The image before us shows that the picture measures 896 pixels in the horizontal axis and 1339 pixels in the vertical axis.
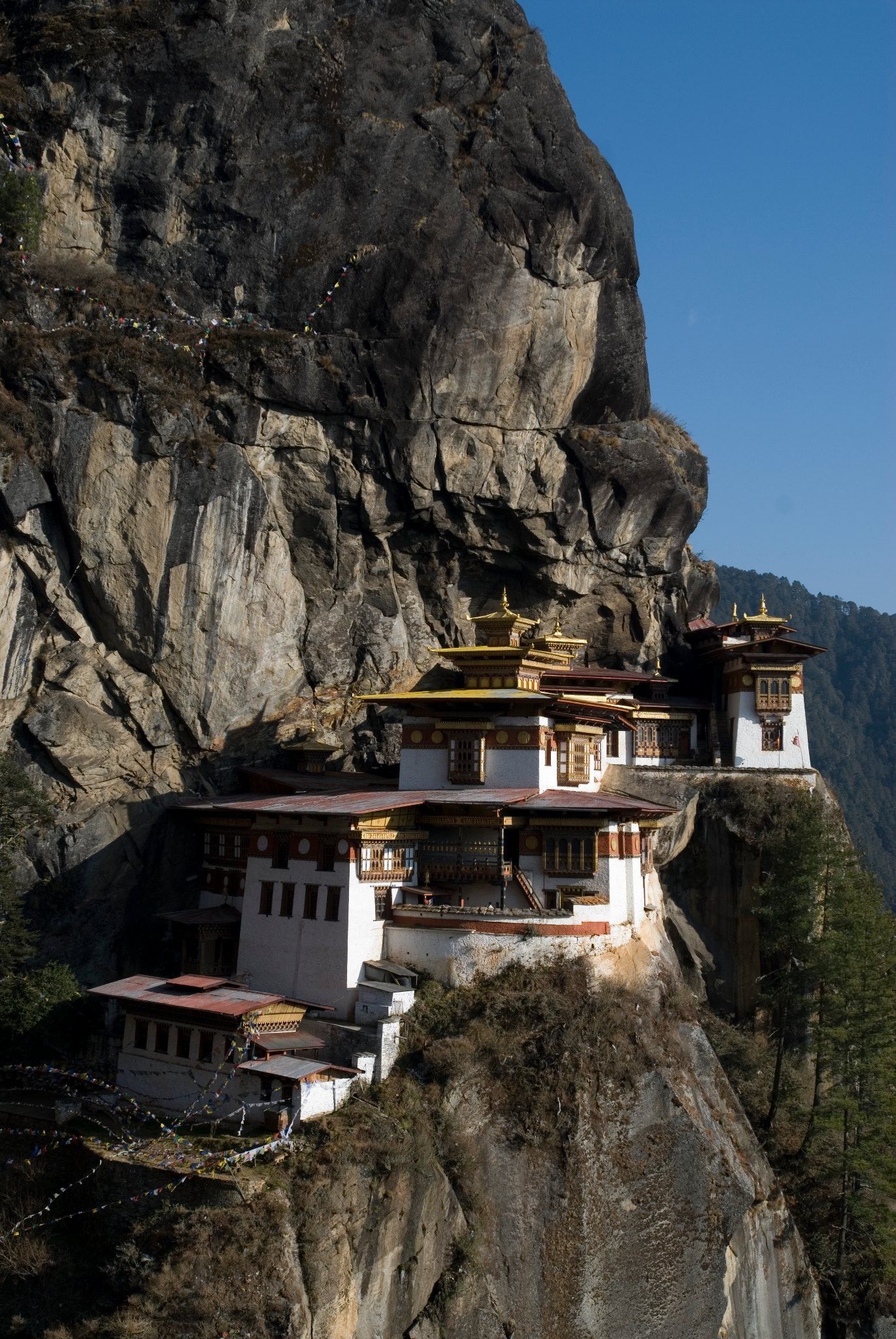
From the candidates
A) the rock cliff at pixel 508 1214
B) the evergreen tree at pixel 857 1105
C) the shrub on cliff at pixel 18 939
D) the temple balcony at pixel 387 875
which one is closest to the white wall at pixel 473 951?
the rock cliff at pixel 508 1214

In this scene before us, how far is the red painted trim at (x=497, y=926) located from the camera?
27.7 meters

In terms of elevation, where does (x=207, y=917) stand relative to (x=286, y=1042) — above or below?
above

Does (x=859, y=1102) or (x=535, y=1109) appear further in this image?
(x=859, y=1102)

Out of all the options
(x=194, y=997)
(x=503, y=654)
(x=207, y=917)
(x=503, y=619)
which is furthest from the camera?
(x=503, y=619)

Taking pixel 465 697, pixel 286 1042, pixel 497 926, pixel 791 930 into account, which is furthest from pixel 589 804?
pixel 286 1042

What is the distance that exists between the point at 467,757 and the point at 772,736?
13480mm

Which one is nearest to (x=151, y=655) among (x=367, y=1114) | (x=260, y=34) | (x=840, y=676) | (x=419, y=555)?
(x=419, y=555)

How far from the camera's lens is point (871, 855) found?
104312 mm

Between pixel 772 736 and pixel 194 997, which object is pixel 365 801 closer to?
pixel 194 997

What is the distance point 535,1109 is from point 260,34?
34691 mm

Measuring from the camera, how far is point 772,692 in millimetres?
41094

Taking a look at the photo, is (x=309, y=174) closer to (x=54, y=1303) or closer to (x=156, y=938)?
(x=156, y=938)

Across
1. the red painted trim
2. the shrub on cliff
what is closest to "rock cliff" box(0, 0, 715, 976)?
the shrub on cliff

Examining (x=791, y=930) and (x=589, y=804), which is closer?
(x=589, y=804)
